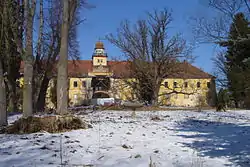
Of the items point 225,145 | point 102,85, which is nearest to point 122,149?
point 225,145

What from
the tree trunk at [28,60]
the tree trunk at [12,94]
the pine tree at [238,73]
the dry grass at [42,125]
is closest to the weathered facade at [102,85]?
the pine tree at [238,73]

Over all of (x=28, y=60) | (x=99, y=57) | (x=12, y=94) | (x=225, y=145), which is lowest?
(x=225, y=145)

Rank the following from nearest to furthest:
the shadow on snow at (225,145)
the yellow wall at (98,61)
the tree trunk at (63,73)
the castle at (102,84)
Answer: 1. the shadow on snow at (225,145)
2. the tree trunk at (63,73)
3. the castle at (102,84)
4. the yellow wall at (98,61)

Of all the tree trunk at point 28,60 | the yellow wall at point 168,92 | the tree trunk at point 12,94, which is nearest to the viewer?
the tree trunk at point 28,60

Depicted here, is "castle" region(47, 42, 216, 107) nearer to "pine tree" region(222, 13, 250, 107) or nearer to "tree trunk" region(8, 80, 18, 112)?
"pine tree" region(222, 13, 250, 107)

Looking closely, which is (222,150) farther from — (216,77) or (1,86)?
(216,77)

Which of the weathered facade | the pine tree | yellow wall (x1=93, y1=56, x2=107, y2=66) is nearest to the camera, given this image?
the pine tree

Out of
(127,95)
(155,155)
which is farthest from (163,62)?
(155,155)

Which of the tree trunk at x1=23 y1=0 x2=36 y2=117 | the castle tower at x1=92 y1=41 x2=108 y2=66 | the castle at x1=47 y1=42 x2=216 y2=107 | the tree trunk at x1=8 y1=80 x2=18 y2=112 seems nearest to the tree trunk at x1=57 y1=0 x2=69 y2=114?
the tree trunk at x1=23 y1=0 x2=36 y2=117

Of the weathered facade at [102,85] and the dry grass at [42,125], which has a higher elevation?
the weathered facade at [102,85]

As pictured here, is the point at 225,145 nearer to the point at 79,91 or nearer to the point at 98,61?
the point at 79,91

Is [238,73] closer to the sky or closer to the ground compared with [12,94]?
closer to the sky

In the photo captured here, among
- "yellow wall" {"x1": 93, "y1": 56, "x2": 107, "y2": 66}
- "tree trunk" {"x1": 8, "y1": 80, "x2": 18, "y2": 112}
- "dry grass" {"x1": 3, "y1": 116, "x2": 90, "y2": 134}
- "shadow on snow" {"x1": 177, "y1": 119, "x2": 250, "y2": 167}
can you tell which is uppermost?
"yellow wall" {"x1": 93, "y1": 56, "x2": 107, "y2": 66}

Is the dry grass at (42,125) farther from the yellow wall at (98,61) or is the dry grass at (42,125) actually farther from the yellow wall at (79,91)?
the yellow wall at (98,61)
